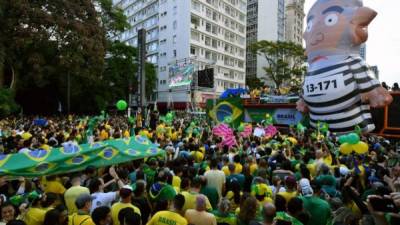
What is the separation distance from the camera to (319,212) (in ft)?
15.4

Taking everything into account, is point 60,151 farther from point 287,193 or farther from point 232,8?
point 232,8

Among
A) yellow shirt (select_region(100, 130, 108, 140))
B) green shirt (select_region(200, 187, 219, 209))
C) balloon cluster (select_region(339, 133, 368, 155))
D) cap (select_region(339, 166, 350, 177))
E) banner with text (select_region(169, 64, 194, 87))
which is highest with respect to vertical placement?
banner with text (select_region(169, 64, 194, 87))

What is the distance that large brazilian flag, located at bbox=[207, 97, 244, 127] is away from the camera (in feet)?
75.9

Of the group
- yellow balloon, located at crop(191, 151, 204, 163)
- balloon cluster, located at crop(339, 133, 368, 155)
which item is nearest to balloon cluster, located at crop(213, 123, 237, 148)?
yellow balloon, located at crop(191, 151, 204, 163)

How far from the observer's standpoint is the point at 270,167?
735cm

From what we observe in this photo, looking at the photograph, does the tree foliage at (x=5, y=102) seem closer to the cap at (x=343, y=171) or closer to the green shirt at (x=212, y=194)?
the green shirt at (x=212, y=194)

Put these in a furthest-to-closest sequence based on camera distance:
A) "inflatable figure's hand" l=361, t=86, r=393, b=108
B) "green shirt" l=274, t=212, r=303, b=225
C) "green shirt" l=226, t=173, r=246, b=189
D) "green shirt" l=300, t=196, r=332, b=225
Result: "inflatable figure's hand" l=361, t=86, r=393, b=108 < "green shirt" l=226, t=173, r=246, b=189 < "green shirt" l=300, t=196, r=332, b=225 < "green shirt" l=274, t=212, r=303, b=225

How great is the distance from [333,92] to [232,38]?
43.2 metres

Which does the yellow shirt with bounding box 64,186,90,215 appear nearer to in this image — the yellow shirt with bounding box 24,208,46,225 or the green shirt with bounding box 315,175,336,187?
the yellow shirt with bounding box 24,208,46,225

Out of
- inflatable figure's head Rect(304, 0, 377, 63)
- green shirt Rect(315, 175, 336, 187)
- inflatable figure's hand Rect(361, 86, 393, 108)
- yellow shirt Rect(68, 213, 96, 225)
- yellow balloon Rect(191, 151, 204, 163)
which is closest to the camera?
yellow shirt Rect(68, 213, 96, 225)

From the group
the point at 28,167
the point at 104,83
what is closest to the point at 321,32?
the point at 28,167

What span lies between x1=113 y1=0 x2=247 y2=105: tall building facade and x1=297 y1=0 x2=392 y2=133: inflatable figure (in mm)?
27382

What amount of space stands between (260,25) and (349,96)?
55.9 m

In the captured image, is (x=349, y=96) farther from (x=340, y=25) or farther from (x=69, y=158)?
(x=69, y=158)
